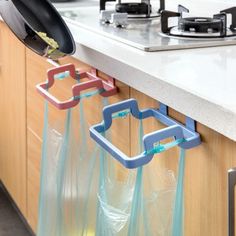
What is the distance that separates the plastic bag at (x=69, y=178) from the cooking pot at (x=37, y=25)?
0.53ft

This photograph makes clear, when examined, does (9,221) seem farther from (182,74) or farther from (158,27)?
(182,74)

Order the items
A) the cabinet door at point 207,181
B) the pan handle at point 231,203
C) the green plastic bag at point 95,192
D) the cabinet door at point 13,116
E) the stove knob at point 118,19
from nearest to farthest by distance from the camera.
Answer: the pan handle at point 231,203 → the cabinet door at point 207,181 → the green plastic bag at point 95,192 → the stove knob at point 118,19 → the cabinet door at point 13,116

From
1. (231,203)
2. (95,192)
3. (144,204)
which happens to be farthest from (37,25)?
(231,203)

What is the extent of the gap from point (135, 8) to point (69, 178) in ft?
1.97

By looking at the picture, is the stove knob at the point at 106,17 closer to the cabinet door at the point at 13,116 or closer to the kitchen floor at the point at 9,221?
the cabinet door at the point at 13,116

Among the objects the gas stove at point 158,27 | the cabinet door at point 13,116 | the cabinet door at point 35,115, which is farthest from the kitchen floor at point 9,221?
the gas stove at point 158,27

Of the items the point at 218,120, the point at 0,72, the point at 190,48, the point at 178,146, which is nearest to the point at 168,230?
the point at 178,146

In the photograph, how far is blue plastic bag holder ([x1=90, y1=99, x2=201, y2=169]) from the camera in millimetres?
951

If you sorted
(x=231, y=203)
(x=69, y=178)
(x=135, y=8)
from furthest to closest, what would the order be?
(x=135, y=8) < (x=69, y=178) < (x=231, y=203)

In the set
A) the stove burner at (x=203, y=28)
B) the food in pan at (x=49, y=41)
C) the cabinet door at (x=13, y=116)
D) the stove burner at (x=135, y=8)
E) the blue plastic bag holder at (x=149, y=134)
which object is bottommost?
the cabinet door at (x=13, y=116)

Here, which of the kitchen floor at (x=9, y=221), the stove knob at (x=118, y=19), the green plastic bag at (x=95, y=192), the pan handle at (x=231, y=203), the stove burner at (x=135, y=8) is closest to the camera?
the pan handle at (x=231, y=203)

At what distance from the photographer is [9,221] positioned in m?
2.36

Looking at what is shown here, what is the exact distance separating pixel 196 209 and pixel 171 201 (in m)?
0.05

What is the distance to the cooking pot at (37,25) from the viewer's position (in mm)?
1273
